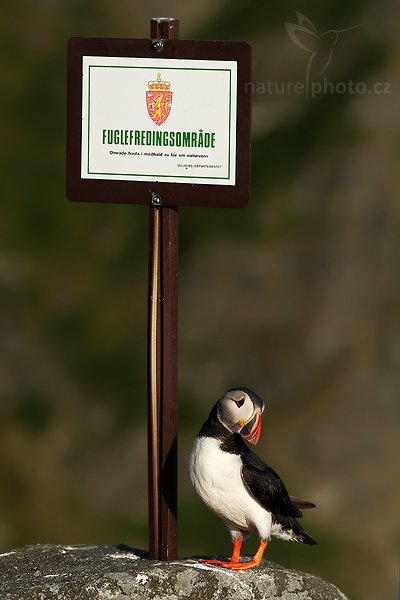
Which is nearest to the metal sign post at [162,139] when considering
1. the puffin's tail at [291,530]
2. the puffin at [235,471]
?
the puffin at [235,471]

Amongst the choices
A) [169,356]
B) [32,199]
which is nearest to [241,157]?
[169,356]

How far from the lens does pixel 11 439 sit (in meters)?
14.1

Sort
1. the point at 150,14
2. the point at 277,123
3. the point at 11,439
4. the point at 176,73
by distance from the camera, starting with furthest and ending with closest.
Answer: the point at 150,14 < the point at 277,123 < the point at 11,439 < the point at 176,73

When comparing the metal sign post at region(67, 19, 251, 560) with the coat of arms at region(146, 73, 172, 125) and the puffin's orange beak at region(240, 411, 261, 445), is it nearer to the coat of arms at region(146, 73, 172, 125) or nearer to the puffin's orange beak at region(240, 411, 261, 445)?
the coat of arms at region(146, 73, 172, 125)

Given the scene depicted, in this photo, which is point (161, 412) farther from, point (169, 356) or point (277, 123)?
point (277, 123)

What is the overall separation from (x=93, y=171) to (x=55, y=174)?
7894 mm

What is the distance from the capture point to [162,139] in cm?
789

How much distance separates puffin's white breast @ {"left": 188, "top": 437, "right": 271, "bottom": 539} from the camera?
25.2 feet

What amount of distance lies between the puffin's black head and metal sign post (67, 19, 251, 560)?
1.36ft

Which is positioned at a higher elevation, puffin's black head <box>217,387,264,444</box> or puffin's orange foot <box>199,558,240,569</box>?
puffin's black head <box>217,387,264,444</box>

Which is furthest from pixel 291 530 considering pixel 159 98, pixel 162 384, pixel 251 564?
pixel 159 98

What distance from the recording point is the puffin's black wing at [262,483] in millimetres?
7715
